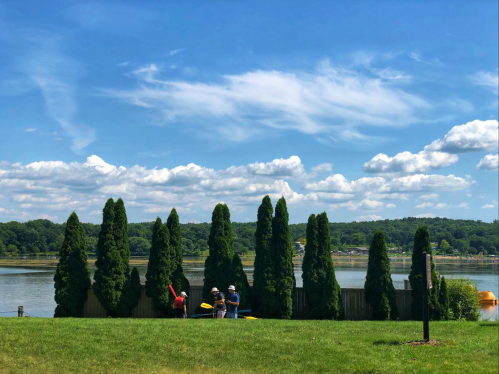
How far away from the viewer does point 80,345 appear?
1115cm

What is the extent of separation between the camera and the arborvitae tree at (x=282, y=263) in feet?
61.8

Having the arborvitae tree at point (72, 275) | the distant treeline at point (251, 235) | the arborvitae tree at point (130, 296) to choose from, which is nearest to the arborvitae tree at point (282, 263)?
the arborvitae tree at point (130, 296)

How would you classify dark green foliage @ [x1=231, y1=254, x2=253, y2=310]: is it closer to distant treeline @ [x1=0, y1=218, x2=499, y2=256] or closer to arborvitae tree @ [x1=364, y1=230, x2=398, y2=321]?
arborvitae tree @ [x1=364, y1=230, x2=398, y2=321]

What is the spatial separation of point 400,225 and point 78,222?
135 meters

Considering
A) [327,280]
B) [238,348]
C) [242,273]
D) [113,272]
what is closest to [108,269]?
[113,272]

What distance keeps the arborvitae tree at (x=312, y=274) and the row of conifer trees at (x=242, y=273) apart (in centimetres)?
4

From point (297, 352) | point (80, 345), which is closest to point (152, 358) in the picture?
point (80, 345)

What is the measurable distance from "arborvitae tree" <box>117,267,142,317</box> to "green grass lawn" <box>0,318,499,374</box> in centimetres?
519

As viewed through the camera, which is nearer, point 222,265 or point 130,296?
point 130,296

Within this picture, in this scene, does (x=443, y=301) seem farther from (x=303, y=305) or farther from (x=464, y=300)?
(x=303, y=305)

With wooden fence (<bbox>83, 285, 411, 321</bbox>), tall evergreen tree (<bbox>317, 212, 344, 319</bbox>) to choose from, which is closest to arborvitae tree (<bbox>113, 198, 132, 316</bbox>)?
wooden fence (<bbox>83, 285, 411, 321</bbox>)

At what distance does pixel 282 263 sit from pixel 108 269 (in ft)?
20.4

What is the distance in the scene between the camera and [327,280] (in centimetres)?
1880

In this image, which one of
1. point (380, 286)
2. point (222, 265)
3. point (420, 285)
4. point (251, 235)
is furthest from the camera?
point (251, 235)
